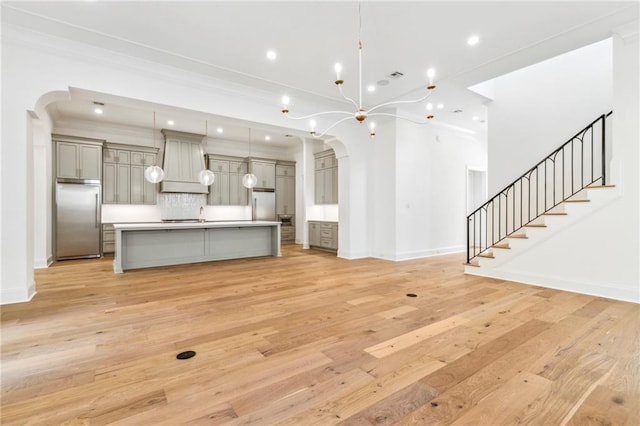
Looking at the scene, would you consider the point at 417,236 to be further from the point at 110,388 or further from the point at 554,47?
the point at 110,388

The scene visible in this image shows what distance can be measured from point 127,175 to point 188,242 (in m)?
3.13

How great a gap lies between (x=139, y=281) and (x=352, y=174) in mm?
4765

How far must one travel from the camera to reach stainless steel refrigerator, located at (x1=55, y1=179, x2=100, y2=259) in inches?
258

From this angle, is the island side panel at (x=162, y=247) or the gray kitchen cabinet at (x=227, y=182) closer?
the island side panel at (x=162, y=247)

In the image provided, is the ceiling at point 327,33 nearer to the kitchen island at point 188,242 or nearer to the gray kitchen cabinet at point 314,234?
the kitchen island at point 188,242

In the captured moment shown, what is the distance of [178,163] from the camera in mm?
7988

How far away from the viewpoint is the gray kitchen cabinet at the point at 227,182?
29.2ft

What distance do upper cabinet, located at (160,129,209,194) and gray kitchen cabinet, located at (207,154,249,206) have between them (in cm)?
57

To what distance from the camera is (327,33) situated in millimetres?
3623

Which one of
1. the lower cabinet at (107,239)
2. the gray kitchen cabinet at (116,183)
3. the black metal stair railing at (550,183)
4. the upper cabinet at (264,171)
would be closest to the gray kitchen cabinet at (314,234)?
the upper cabinet at (264,171)

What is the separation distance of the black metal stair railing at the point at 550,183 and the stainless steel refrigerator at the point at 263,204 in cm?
626

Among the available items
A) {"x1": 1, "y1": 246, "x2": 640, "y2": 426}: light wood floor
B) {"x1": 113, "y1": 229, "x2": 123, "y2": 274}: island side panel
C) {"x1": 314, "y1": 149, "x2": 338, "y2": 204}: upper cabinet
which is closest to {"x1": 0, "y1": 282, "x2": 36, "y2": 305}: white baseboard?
{"x1": 1, "y1": 246, "x2": 640, "y2": 426}: light wood floor

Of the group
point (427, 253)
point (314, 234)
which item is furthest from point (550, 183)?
point (314, 234)

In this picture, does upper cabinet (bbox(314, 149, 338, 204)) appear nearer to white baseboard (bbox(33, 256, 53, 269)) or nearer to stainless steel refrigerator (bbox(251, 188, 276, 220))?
stainless steel refrigerator (bbox(251, 188, 276, 220))
